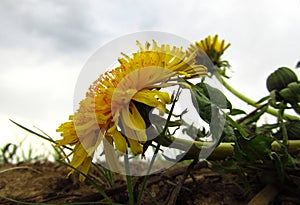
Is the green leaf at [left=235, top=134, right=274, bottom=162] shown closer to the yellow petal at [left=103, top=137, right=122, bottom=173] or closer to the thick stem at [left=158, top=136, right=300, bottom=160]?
the thick stem at [left=158, top=136, right=300, bottom=160]

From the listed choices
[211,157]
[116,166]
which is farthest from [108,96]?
[211,157]

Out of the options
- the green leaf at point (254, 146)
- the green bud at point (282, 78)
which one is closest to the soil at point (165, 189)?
the green leaf at point (254, 146)

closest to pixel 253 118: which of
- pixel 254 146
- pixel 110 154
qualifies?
pixel 254 146

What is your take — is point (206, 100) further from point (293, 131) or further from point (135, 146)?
point (293, 131)

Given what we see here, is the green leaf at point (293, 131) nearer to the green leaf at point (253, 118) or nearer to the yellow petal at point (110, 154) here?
the green leaf at point (253, 118)

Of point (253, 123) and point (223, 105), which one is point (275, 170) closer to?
point (253, 123)

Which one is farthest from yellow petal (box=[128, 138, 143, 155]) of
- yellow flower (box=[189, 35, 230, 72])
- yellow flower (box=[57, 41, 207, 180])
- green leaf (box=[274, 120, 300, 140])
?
yellow flower (box=[189, 35, 230, 72])
